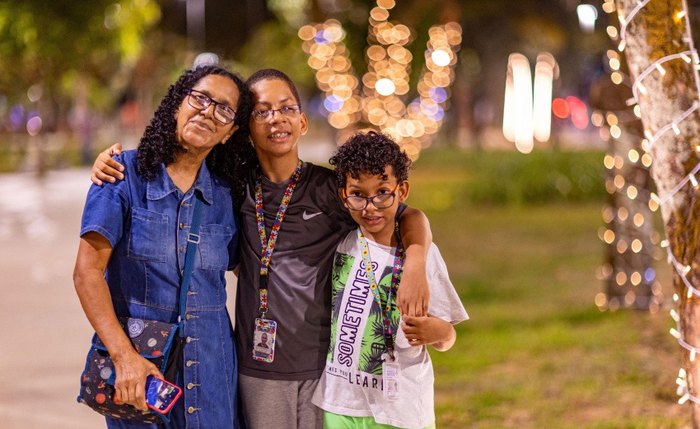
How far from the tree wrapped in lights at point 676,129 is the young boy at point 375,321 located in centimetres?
108


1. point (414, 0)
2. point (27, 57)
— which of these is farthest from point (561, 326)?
point (27, 57)

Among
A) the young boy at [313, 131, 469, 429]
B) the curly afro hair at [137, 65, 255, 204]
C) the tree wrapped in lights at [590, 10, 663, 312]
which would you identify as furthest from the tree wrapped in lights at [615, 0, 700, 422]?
the tree wrapped in lights at [590, 10, 663, 312]

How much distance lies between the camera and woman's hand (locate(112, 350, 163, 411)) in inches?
117

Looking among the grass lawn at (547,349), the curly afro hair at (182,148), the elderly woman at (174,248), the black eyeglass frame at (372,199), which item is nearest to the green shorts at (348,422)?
the elderly woman at (174,248)

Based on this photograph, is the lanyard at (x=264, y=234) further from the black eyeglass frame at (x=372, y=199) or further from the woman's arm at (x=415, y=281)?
the woman's arm at (x=415, y=281)

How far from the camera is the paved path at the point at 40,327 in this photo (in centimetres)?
587

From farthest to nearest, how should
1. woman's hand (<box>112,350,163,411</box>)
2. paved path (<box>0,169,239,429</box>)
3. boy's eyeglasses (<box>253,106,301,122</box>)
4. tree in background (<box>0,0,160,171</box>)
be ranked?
tree in background (<box>0,0,160,171</box>) → paved path (<box>0,169,239,429</box>) → boy's eyeglasses (<box>253,106,301,122</box>) → woman's hand (<box>112,350,163,411</box>)

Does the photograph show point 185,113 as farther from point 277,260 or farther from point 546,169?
point 546,169

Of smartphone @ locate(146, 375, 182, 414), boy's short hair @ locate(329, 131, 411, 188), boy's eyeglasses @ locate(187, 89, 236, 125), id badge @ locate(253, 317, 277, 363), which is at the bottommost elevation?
smartphone @ locate(146, 375, 182, 414)

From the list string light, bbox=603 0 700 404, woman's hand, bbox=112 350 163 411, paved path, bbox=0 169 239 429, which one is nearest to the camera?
woman's hand, bbox=112 350 163 411

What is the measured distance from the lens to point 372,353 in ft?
10.6

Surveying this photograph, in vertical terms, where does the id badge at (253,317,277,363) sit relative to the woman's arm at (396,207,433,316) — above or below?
below

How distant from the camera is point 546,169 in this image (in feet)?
58.1

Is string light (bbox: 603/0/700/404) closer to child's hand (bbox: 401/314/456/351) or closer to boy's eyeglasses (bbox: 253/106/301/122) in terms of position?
child's hand (bbox: 401/314/456/351)
